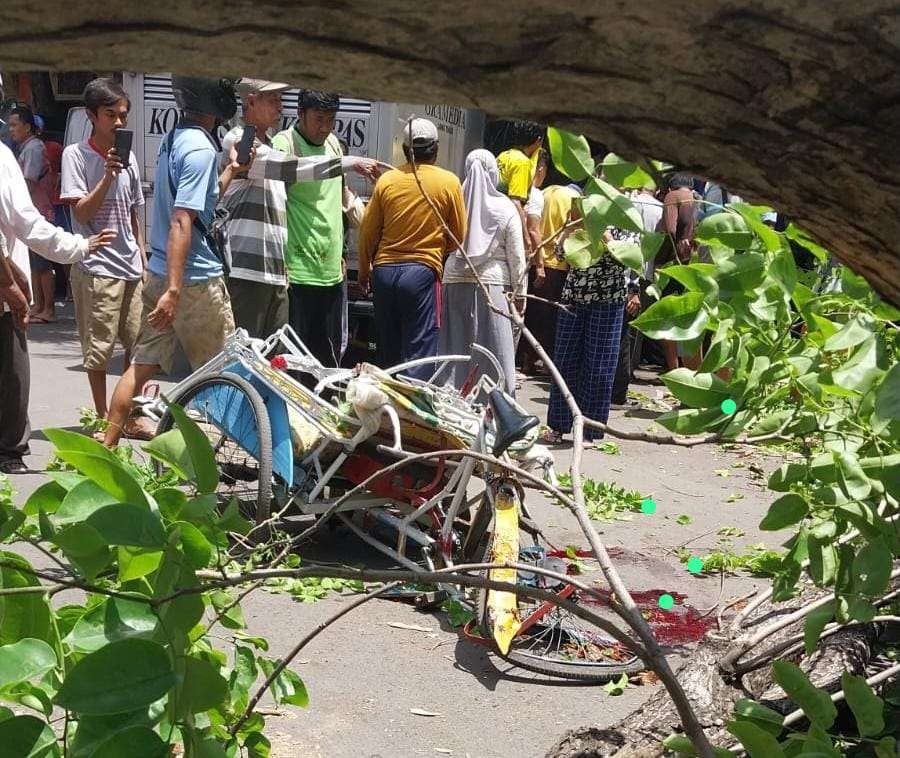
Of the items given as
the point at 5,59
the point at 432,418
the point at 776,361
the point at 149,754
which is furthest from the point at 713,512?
the point at 5,59

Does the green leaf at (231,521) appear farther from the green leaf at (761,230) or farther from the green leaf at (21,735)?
the green leaf at (761,230)

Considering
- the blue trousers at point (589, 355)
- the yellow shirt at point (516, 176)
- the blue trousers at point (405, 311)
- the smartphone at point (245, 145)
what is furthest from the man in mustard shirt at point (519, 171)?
the smartphone at point (245, 145)

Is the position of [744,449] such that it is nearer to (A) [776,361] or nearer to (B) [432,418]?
(B) [432,418]

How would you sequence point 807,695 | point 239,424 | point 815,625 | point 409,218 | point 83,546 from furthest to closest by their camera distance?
point 409,218, point 239,424, point 815,625, point 807,695, point 83,546

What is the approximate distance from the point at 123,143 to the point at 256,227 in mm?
1029

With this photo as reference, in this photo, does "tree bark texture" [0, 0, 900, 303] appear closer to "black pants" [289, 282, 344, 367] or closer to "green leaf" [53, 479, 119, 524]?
"green leaf" [53, 479, 119, 524]

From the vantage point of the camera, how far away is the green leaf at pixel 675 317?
229 centimetres

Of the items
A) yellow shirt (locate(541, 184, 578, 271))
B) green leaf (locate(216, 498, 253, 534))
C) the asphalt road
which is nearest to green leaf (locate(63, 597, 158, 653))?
green leaf (locate(216, 498, 253, 534))

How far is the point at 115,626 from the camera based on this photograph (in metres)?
1.83

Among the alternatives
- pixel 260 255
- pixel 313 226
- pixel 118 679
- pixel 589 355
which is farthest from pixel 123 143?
pixel 118 679

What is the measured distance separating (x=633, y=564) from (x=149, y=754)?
4886mm

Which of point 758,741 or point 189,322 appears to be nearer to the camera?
point 758,741

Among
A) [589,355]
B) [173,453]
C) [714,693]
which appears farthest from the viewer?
[589,355]

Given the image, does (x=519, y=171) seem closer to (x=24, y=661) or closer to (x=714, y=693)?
(x=714, y=693)
